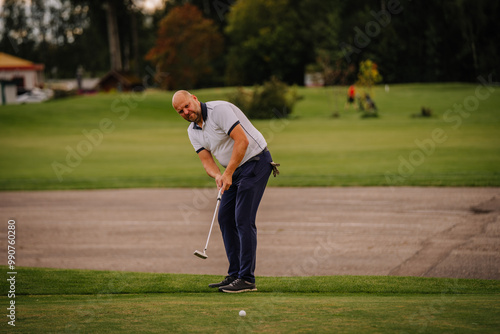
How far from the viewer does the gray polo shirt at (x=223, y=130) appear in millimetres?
6331

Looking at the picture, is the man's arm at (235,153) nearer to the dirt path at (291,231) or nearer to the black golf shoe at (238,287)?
the black golf shoe at (238,287)

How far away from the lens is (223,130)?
644 cm

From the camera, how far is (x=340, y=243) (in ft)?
33.2

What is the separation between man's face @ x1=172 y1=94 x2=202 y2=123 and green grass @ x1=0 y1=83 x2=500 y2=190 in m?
11.3

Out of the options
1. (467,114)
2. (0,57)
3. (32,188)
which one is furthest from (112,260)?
(0,57)

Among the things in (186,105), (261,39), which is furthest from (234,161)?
(261,39)

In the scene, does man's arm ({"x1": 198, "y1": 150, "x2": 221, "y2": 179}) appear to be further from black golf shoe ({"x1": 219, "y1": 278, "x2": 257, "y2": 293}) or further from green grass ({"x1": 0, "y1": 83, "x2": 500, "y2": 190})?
green grass ({"x1": 0, "y1": 83, "x2": 500, "y2": 190})

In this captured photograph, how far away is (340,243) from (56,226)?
5814mm

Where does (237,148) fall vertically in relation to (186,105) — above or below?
below

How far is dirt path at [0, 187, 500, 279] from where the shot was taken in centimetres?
881

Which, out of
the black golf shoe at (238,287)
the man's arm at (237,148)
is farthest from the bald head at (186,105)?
the black golf shoe at (238,287)

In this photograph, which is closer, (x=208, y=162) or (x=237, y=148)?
(x=237, y=148)

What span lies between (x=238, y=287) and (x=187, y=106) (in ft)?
6.50

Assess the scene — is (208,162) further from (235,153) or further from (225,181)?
(235,153)
